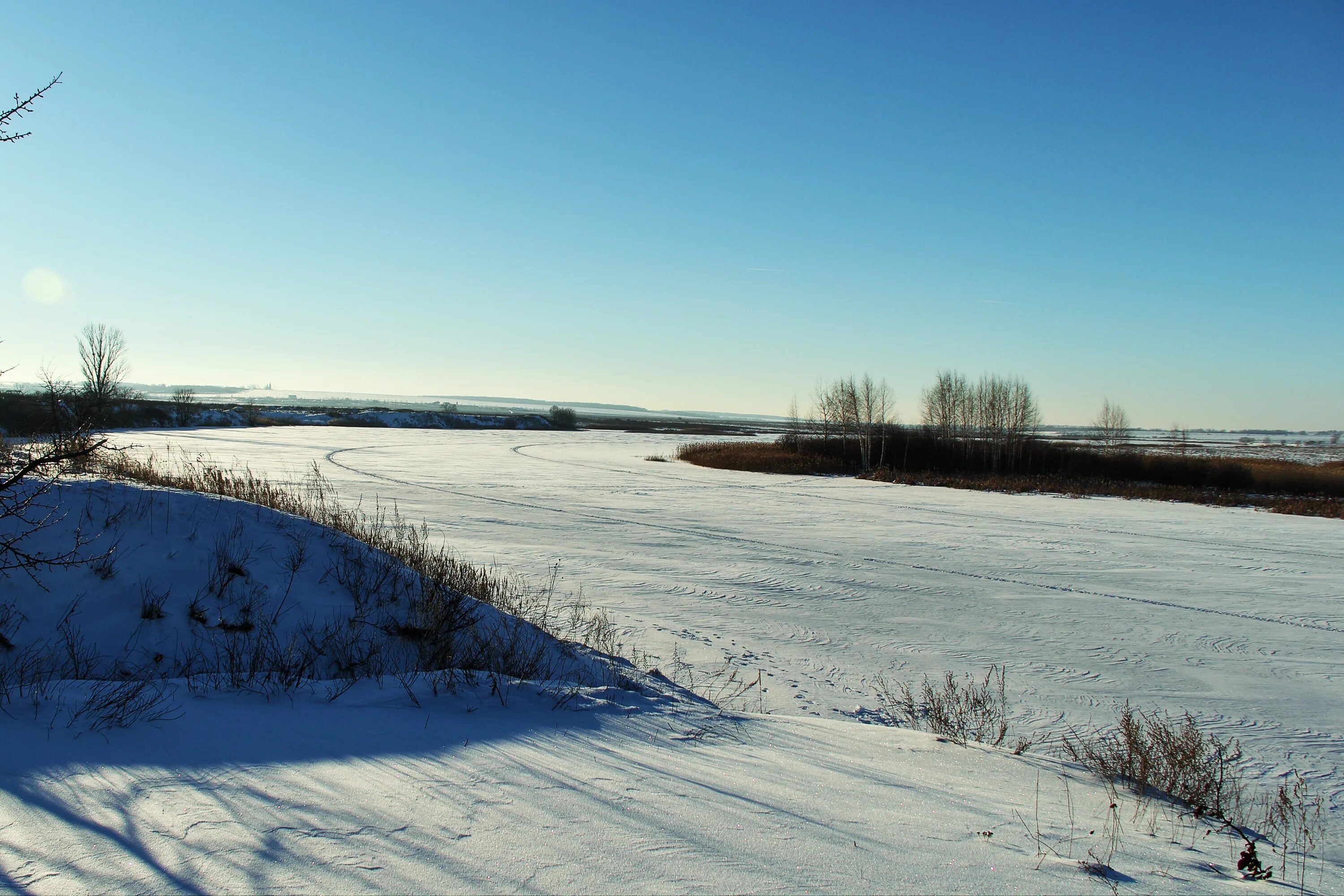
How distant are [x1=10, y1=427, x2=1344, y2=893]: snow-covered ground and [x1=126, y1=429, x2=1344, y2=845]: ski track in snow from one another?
0.23 ft

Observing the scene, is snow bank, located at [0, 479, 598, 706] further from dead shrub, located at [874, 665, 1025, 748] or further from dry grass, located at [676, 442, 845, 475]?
dry grass, located at [676, 442, 845, 475]

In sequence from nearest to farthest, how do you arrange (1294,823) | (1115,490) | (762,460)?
(1294,823), (1115,490), (762,460)

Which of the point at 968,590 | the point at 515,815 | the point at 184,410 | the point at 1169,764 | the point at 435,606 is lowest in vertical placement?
the point at 968,590

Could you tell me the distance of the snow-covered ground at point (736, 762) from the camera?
2.76 metres

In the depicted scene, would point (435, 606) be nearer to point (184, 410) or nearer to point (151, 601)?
point (151, 601)

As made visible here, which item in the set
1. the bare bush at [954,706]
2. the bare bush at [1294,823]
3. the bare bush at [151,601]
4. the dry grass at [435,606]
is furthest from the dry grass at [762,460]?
the bare bush at [1294,823]

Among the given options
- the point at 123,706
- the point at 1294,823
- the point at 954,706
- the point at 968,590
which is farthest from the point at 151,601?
the point at 968,590

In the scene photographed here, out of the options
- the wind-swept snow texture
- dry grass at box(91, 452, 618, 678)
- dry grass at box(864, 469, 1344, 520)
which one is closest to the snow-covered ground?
the wind-swept snow texture

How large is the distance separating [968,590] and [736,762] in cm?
922

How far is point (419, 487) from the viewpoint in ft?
79.6

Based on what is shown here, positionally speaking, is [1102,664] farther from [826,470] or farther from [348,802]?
[826,470]

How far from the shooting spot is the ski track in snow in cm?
754

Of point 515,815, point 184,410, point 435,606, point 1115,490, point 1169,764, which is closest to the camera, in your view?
point 515,815

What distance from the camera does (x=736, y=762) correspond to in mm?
4320
